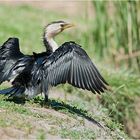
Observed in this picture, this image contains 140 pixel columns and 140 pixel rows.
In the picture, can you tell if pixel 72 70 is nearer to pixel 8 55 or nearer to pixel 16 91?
pixel 16 91

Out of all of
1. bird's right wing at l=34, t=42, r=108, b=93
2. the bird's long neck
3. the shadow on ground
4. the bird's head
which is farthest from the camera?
the bird's head

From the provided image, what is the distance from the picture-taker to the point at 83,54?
8086 millimetres

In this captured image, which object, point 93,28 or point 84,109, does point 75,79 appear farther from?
point 93,28

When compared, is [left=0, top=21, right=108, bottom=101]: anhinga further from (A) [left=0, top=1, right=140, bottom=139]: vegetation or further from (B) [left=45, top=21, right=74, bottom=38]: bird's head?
(B) [left=45, top=21, right=74, bottom=38]: bird's head

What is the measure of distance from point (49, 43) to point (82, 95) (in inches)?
111

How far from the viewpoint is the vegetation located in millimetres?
7707

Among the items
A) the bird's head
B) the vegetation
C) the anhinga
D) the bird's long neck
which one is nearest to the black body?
the anhinga

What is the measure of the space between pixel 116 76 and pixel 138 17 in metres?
1.60

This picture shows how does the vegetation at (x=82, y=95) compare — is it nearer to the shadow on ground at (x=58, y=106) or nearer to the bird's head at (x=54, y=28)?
the shadow on ground at (x=58, y=106)

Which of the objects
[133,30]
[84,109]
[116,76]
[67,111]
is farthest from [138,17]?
[67,111]

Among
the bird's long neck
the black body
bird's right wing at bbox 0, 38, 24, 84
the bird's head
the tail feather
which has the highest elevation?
the bird's head

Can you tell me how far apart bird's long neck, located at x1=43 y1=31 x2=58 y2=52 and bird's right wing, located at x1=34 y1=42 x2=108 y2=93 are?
717 millimetres

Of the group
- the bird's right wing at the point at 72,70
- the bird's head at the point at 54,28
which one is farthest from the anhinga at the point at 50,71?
the bird's head at the point at 54,28

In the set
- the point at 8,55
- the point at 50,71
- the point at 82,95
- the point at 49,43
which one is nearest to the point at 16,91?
the point at 50,71
